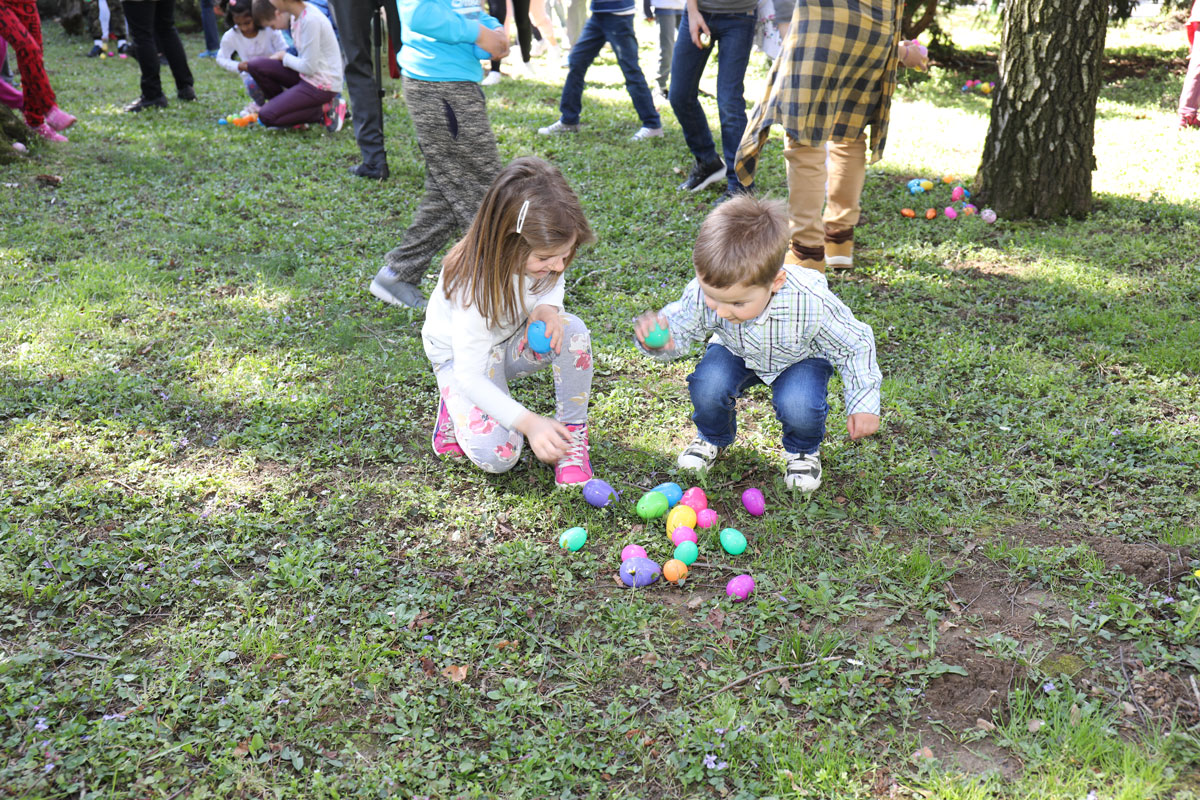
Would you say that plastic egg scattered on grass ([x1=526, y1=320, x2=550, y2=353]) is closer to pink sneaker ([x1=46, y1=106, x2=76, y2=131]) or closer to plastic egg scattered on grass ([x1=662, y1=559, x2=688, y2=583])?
plastic egg scattered on grass ([x1=662, y1=559, x2=688, y2=583])

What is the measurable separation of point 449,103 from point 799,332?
2338 millimetres

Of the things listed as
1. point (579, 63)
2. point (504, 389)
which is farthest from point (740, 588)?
point (579, 63)

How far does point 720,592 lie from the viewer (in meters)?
2.69

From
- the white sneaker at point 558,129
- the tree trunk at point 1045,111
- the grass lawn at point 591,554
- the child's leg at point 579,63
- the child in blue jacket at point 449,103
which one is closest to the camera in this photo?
the grass lawn at point 591,554

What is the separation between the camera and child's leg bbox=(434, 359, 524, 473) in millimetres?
3111

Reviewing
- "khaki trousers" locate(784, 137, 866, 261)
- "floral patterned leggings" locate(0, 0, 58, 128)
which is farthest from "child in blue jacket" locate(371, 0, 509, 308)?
"floral patterned leggings" locate(0, 0, 58, 128)

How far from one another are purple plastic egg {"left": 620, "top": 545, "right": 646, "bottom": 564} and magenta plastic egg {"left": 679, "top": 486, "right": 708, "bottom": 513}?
297 mm

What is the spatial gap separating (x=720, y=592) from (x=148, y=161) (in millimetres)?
6219

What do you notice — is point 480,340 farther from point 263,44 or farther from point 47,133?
point 263,44

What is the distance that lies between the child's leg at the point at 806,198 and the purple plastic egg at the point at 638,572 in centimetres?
239

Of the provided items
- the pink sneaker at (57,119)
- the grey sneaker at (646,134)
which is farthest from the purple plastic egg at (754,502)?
the pink sneaker at (57,119)

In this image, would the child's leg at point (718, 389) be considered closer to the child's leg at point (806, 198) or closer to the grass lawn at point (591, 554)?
the grass lawn at point (591, 554)

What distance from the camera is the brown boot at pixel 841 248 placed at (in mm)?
4832

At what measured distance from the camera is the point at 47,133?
720cm
